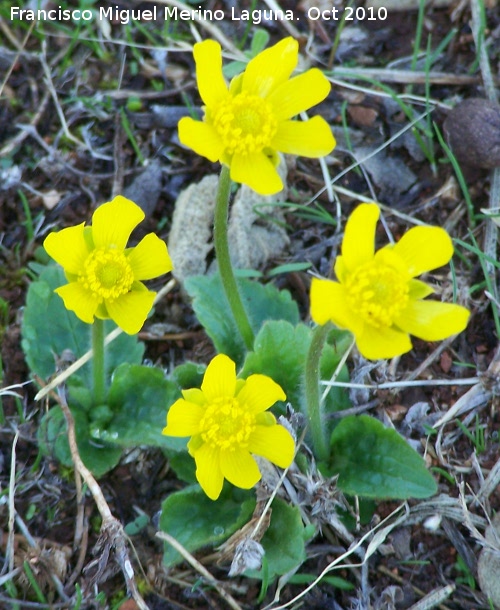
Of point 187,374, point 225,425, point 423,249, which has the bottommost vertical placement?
point 187,374

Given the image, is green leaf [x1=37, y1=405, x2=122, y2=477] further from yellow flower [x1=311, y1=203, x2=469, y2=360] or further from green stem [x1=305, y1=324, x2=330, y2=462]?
yellow flower [x1=311, y1=203, x2=469, y2=360]

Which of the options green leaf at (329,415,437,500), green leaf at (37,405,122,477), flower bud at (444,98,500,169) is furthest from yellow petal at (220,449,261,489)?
flower bud at (444,98,500,169)

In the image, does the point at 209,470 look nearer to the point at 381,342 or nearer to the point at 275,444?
the point at 275,444

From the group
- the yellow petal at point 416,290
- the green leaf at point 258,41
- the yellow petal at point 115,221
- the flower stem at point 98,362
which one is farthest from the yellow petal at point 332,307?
the green leaf at point 258,41

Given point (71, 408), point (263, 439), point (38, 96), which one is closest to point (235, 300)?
point (263, 439)

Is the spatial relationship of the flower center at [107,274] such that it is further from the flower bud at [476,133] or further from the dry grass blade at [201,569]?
the flower bud at [476,133]

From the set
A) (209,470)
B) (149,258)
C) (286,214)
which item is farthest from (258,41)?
(209,470)

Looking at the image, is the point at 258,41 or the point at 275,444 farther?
the point at 258,41
